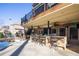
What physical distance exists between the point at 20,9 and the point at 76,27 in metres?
4.76

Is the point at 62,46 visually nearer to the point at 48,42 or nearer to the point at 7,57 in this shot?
the point at 48,42

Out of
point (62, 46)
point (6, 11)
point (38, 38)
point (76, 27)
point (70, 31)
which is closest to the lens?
point (62, 46)

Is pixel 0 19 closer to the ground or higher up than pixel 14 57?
higher up

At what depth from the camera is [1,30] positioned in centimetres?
1028

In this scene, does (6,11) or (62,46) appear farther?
(6,11)

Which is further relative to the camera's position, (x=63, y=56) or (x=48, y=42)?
(x=48, y=42)

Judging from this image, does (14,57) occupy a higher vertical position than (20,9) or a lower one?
lower

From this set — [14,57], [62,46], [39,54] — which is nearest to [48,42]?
[62,46]

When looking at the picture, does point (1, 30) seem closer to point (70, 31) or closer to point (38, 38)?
point (38, 38)

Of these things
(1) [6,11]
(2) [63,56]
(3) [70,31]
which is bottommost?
(2) [63,56]

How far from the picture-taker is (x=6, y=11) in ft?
32.1

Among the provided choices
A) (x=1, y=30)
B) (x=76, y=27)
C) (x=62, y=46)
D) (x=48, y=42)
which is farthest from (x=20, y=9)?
(x=76, y=27)

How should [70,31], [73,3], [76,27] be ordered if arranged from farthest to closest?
1. [70,31]
2. [76,27]
3. [73,3]

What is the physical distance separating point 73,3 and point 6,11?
411 centimetres
